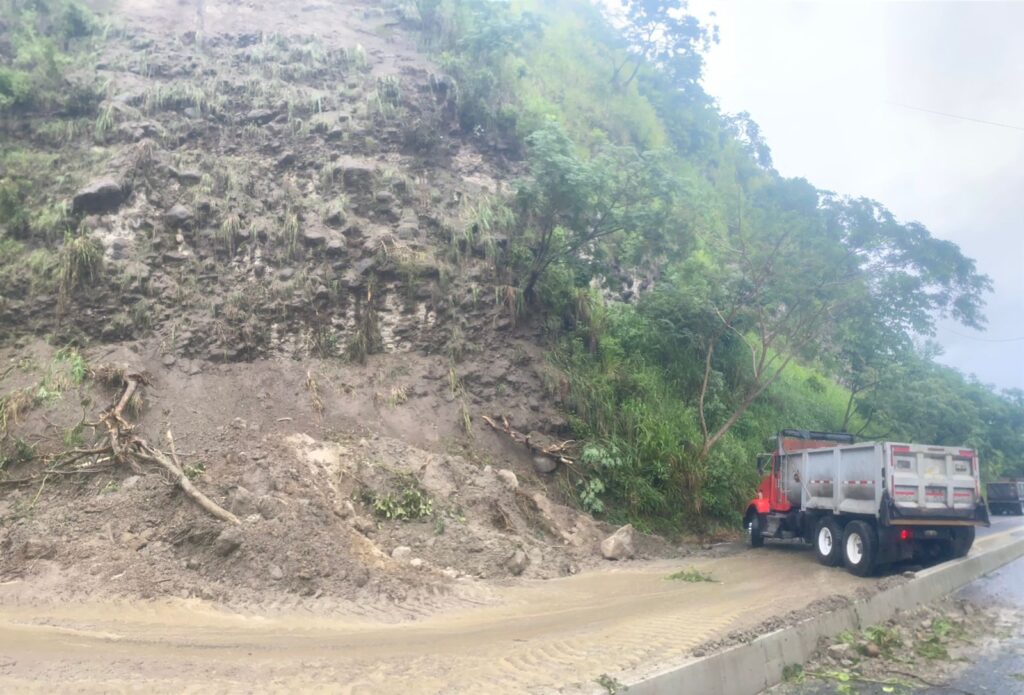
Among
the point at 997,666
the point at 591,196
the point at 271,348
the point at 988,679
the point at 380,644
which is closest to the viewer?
the point at 988,679

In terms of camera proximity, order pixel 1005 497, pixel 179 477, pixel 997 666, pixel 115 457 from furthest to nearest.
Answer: pixel 1005 497 < pixel 115 457 < pixel 179 477 < pixel 997 666

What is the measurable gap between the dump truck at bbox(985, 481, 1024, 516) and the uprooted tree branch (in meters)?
35.0

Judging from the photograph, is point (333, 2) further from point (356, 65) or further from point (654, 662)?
point (654, 662)

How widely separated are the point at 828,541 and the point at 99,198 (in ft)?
52.1

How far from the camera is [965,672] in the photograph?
707cm

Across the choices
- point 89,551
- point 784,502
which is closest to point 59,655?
point 89,551

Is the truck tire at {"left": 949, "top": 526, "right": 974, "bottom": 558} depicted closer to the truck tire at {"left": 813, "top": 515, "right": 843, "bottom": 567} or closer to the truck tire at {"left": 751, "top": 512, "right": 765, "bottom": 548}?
the truck tire at {"left": 813, "top": 515, "right": 843, "bottom": 567}

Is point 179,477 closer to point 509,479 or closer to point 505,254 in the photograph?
point 509,479

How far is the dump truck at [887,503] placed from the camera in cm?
1170

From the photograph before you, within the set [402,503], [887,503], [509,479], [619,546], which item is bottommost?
[619,546]

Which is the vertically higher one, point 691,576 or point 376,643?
point 691,576

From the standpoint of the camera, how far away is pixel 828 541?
42.8ft

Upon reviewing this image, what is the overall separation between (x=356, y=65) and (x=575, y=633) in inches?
703

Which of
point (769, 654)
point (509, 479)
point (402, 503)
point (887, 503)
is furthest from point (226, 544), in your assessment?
point (887, 503)
